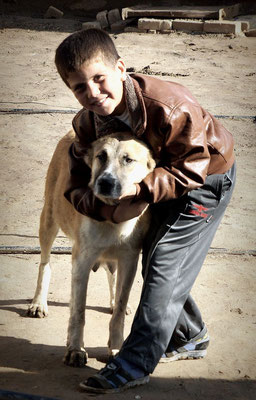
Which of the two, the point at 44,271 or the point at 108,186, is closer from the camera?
the point at 108,186

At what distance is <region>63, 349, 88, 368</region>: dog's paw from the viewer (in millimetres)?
3758

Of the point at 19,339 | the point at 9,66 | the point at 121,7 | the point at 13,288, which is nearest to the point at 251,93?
the point at 9,66

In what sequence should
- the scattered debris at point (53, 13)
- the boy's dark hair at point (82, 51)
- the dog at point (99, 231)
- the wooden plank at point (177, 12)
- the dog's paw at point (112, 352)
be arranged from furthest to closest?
the scattered debris at point (53, 13) → the wooden plank at point (177, 12) → the dog's paw at point (112, 352) → the dog at point (99, 231) → the boy's dark hair at point (82, 51)

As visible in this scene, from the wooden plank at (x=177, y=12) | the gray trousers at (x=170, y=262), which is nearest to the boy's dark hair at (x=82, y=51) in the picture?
the gray trousers at (x=170, y=262)

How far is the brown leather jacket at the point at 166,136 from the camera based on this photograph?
10.3 ft

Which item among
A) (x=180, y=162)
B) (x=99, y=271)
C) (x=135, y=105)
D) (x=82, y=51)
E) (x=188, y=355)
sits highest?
(x=82, y=51)

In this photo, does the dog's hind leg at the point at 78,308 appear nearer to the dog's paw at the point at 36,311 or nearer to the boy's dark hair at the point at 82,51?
the dog's paw at the point at 36,311

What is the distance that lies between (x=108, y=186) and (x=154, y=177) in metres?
0.23

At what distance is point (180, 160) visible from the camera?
318 centimetres

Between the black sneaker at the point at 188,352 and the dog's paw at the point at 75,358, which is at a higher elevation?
the dog's paw at the point at 75,358

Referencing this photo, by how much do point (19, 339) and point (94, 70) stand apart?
1885mm

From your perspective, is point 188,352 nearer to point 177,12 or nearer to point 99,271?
point 99,271

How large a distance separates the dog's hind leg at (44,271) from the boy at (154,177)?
1070 mm

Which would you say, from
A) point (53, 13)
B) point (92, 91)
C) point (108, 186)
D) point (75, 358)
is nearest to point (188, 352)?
point (75, 358)
